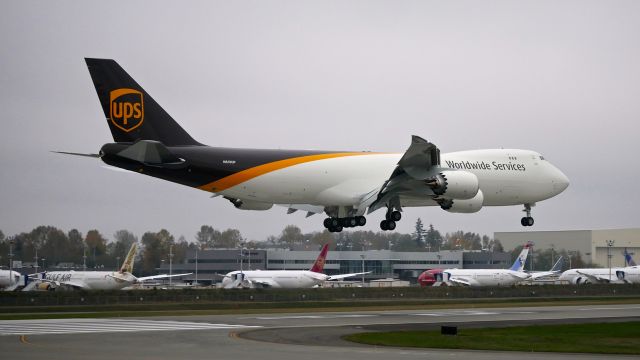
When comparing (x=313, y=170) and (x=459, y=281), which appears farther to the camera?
(x=459, y=281)

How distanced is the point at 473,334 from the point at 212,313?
22.6 meters

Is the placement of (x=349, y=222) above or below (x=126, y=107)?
below

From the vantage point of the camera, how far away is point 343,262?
163m

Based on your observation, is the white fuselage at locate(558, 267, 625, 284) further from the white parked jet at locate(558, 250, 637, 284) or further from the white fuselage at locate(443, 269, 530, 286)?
the white fuselage at locate(443, 269, 530, 286)

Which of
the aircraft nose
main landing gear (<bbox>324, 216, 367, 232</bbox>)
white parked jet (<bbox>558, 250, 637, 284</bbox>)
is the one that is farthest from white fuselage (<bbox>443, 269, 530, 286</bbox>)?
main landing gear (<bbox>324, 216, 367, 232</bbox>)

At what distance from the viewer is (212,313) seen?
58.0 meters

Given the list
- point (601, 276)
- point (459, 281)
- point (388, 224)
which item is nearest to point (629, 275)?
point (601, 276)

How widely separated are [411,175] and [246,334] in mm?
18009

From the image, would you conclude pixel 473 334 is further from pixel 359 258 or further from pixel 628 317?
pixel 359 258

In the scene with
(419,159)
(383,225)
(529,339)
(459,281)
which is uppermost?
(419,159)

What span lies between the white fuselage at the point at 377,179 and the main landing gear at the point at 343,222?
1.44m

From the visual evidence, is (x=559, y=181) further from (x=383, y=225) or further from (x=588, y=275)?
(x=588, y=275)

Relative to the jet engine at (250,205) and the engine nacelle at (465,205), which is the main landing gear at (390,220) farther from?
the jet engine at (250,205)

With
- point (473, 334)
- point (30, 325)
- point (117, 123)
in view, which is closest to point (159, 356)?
point (473, 334)
